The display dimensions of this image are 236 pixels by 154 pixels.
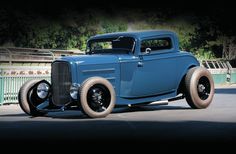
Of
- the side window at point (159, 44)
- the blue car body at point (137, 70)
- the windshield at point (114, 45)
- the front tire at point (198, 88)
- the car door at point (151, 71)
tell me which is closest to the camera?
the blue car body at point (137, 70)

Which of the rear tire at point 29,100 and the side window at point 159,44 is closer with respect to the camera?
the rear tire at point 29,100

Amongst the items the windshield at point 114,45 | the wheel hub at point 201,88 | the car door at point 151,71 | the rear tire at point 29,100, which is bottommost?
the rear tire at point 29,100

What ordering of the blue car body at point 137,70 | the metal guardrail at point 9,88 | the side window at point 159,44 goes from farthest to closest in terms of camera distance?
1. the metal guardrail at point 9,88
2. the side window at point 159,44
3. the blue car body at point 137,70

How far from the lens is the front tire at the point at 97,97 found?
26.2 feet

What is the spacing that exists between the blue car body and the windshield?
0.11 m

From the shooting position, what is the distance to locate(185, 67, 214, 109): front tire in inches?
384

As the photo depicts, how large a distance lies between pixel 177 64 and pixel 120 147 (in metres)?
6.03

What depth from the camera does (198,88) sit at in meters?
10.1

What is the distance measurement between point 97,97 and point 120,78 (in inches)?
34.4

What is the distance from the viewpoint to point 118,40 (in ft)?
31.7

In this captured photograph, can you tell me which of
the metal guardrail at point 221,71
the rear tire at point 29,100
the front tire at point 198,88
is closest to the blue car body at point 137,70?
the front tire at point 198,88

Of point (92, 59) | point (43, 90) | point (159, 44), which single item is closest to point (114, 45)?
point (159, 44)

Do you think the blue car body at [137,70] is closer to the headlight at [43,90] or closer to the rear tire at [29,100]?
the headlight at [43,90]

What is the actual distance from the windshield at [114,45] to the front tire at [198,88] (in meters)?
1.57
